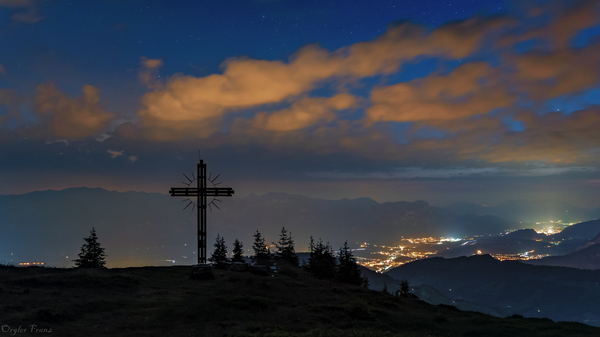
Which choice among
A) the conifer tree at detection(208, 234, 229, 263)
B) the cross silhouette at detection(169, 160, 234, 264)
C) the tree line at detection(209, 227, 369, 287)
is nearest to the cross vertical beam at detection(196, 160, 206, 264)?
the cross silhouette at detection(169, 160, 234, 264)

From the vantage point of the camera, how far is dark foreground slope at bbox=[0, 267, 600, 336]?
655 inches

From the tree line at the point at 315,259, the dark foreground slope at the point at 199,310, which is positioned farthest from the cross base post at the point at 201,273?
the tree line at the point at 315,259

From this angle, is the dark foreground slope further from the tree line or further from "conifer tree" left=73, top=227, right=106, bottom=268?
"conifer tree" left=73, top=227, right=106, bottom=268

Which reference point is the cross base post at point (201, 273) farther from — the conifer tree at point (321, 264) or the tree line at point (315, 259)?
the tree line at point (315, 259)

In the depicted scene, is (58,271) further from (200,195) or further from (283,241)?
(283,241)

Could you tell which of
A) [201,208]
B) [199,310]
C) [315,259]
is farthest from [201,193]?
[315,259]

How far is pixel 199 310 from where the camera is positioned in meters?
20.1

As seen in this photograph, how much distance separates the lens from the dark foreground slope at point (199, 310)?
1664cm

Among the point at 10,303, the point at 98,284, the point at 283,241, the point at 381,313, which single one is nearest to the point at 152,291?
the point at 98,284

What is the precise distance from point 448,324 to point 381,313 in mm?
5230

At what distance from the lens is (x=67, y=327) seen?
16.0m

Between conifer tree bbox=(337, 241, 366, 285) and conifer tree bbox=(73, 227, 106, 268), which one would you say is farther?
conifer tree bbox=(337, 241, 366, 285)

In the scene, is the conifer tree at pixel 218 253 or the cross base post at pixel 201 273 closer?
the cross base post at pixel 201 273

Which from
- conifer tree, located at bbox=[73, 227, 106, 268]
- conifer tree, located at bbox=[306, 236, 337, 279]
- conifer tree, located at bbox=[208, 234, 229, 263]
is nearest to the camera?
conifer tree, located at bbox=[306, 236, 337, 279]
